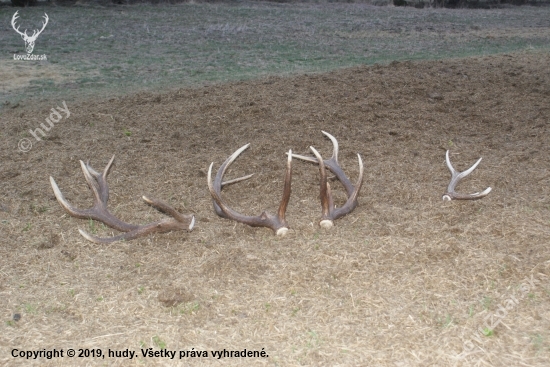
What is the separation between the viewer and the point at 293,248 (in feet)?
13.8

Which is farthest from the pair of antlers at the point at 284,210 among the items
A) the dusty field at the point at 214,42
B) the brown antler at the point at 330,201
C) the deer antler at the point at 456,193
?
the dusty field at the point at 214,42

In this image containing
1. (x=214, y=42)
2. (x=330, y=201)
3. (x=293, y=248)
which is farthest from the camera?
(x=214, y=42)

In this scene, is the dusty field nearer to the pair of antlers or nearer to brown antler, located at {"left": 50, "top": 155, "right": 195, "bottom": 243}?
brown antler, located at {"left": 50, "top": 155, "right": 195, "bottom": 243}

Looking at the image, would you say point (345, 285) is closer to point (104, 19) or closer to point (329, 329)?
point (329, 329)

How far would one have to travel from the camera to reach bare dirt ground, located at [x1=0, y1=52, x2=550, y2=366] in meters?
3.27

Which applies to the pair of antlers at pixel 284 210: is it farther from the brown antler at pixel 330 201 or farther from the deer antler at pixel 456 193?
the deer antler at pixel 456 193

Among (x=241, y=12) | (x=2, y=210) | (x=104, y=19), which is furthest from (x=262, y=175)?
(x=241, y=12)

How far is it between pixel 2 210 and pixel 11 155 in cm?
160

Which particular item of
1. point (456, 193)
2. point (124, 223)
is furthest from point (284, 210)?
point (456, 193)

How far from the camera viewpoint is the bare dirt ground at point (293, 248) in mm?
3266

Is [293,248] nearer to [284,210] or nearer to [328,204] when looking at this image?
[284,210]

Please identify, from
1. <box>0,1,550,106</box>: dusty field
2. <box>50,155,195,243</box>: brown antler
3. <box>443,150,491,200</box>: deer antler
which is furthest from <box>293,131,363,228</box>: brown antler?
<box>0,1,550,106</box>: dusty field

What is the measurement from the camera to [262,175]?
564 centimetres

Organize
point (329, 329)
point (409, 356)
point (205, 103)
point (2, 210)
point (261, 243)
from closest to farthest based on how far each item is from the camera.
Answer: point (409, 356) → point (329, 329) → point (261, 243) → point (2, 210) → point (205, 103)
